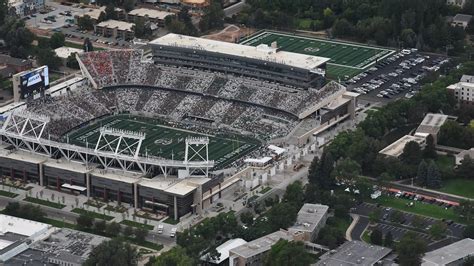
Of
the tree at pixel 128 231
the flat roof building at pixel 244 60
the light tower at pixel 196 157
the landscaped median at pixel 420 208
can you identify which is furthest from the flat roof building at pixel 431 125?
the tree at pixel 128 231

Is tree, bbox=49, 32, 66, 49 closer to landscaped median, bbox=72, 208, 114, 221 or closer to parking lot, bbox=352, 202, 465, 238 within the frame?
landscaped median, bbox=72, 208, 114, 221

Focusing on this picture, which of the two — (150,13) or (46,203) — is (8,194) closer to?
(46,203)

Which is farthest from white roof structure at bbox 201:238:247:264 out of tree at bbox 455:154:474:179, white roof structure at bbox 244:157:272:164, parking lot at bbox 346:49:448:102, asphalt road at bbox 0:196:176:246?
parking lot at bbox 346:49:448:102

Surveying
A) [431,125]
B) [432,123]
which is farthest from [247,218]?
[432,123]

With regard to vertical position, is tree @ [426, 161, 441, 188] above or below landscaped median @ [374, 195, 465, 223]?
above

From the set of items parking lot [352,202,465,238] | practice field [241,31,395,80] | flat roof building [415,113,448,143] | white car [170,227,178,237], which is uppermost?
flat roof building [415,113,448,143]

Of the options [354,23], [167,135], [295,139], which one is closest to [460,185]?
[295,139]
